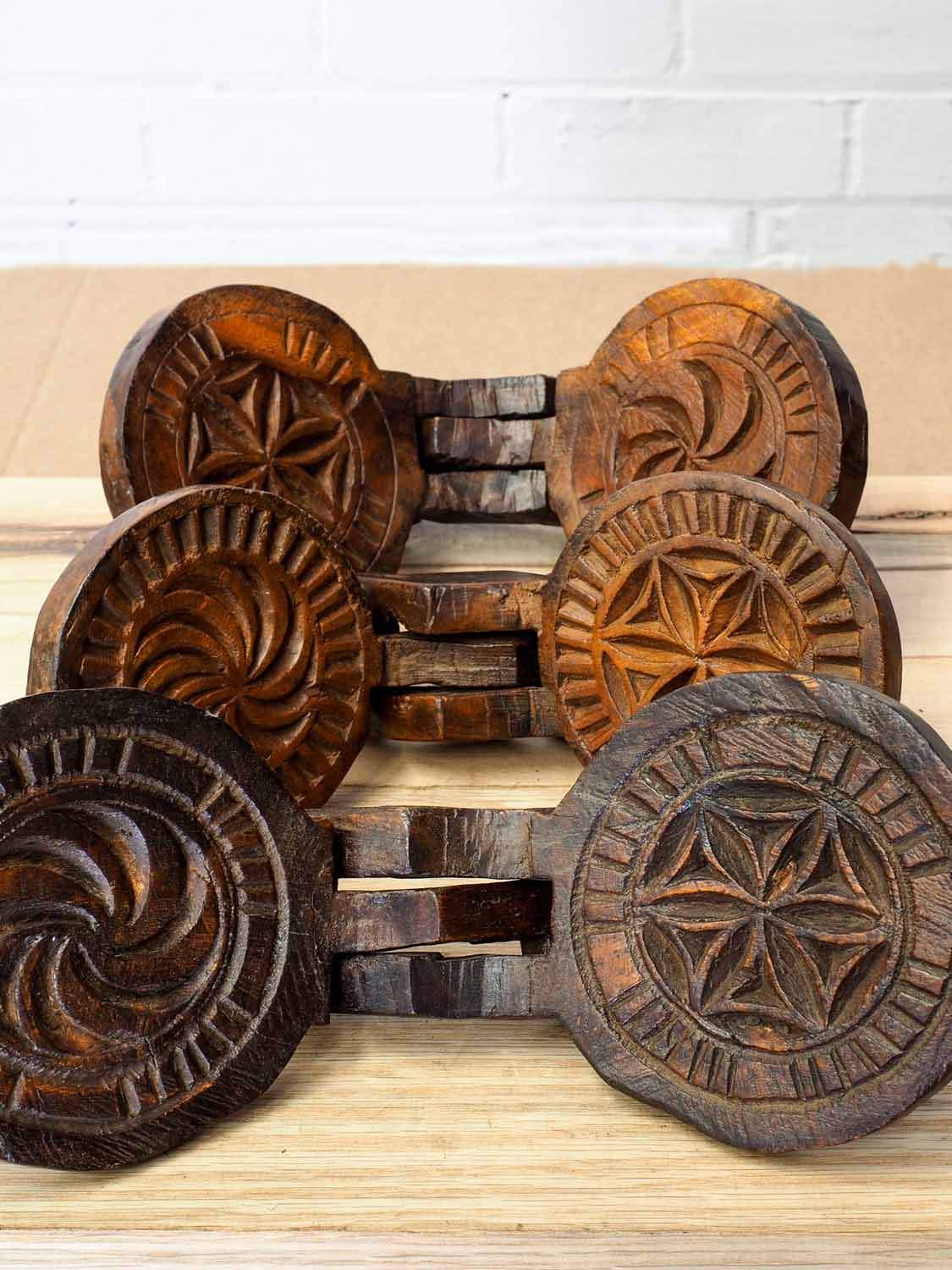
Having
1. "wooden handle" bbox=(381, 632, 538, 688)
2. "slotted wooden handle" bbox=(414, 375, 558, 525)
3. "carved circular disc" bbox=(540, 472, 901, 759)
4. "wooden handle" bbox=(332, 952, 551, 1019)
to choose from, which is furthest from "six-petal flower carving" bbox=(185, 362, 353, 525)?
"wooden handle" bbox=(332, 952, 551, 1019)

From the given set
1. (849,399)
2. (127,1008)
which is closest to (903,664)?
(849,399)

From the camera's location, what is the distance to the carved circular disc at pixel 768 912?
0.86 metres

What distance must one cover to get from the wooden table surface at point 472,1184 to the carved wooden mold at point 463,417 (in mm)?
586

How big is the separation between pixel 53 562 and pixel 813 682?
1.09m

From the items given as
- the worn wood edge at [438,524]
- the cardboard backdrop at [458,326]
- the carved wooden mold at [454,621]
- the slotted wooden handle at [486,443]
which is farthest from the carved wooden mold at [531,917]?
the cardboard backdrop at [458,326]

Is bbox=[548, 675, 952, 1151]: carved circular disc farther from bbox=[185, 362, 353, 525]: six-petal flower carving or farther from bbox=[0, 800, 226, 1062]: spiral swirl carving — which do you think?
bbox=[185, 362, 353, 525]: six-petal flower carving

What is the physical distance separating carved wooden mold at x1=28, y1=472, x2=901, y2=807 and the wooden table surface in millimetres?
296

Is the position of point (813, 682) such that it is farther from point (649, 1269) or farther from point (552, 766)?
point (552, 766)

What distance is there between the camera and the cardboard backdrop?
1.94 m

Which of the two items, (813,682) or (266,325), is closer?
(813,682)

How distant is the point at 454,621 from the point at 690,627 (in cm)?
24

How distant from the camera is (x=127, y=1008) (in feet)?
2.97

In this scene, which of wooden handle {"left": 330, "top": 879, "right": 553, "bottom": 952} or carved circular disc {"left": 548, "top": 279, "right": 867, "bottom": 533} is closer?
wooden handle {"left": 330, "top": 879, "right": 553, "bottom": 952}

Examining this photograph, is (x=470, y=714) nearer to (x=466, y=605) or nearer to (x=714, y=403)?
(x=466, y=605)
